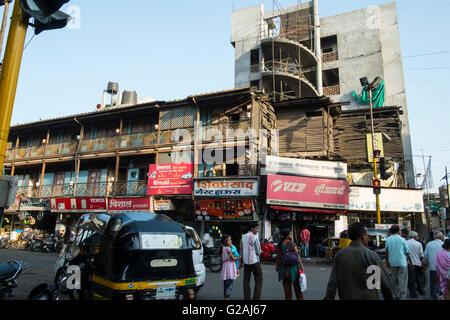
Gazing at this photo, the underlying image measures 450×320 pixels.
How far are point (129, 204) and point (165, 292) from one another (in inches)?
594

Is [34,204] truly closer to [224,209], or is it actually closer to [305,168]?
[224,209]

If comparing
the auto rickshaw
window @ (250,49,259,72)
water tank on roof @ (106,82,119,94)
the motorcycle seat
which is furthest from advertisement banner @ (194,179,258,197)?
water tank on roof @ (106,82,119,94)

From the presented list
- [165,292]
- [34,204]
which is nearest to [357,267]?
[165,292]

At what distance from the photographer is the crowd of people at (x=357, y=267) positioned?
11.7ft

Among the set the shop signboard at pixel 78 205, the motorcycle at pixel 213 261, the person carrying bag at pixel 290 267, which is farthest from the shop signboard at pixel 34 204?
the person carrying bag at pixel 290 267

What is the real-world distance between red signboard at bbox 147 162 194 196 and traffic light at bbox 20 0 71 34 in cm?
1449

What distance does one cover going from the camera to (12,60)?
412cm

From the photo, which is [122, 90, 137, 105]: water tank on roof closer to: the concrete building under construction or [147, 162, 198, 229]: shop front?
the concrete building under construction

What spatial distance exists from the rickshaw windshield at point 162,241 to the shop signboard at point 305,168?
11.9m

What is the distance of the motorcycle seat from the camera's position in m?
6.13

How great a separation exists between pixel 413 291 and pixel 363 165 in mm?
15771

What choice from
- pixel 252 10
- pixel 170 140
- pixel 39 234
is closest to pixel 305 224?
pixel 170 140

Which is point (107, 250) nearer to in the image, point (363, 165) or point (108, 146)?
point (108, 146)
